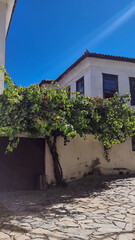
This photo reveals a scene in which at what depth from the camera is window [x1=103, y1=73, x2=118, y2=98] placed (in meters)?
12.5

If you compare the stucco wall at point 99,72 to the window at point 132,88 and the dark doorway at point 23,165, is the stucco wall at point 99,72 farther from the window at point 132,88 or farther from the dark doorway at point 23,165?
the dark doorway at point 23,165

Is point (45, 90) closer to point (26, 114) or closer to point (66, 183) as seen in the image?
point (26, 114)

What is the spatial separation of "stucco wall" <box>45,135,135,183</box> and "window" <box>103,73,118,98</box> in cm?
275

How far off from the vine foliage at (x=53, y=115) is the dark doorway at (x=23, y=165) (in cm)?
52

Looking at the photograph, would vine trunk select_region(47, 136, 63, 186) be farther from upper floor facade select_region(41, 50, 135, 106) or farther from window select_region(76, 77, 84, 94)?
window select_region(76, 77, 84, 94)

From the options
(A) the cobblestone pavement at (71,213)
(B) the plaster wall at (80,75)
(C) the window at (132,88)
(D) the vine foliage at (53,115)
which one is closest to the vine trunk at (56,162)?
(D) the vine foliage at (53,115)

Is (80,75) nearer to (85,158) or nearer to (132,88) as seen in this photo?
(132,88)

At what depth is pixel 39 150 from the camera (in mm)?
8867

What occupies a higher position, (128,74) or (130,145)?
(128,74)

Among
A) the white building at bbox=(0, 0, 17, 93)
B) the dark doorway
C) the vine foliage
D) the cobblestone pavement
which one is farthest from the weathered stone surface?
the white building at bbox=(0, 0, 17, 93)

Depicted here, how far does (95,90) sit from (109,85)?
96 centimetres

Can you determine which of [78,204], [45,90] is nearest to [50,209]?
[78,204]

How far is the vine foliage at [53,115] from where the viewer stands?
6863 millimetres

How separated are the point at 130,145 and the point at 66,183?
388cm
